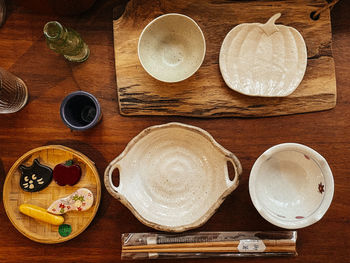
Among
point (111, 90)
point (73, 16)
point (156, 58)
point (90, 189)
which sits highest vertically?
point (73, 16)

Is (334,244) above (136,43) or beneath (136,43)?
beneath

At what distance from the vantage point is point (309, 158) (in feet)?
3.48

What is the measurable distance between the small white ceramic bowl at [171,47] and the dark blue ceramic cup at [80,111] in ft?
0.72

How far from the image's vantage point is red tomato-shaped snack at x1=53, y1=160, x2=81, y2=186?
3.65 ft

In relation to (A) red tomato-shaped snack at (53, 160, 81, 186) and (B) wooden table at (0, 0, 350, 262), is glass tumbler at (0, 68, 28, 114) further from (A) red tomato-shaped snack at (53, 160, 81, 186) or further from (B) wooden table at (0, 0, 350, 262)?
(A) red tomato-shaped snack at (53, 160, 81, 186)

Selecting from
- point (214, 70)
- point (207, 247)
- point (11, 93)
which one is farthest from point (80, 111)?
point (207, 247)

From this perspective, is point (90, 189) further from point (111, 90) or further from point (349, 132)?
point (349, 132)

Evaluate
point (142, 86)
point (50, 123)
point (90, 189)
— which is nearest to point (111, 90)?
point (142, 86)

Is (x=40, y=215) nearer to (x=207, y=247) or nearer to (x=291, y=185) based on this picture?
(x=207, y=247)

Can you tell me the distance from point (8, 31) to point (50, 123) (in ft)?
1.20

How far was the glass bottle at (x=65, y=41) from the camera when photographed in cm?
105

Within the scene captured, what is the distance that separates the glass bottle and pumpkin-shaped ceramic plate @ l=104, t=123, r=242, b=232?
37 centimetres

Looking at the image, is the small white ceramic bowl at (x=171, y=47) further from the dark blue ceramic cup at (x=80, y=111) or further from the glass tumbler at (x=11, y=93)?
the glass tumbler at (x=11, y=93)

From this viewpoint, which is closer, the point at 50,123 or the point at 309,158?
the point at 309,158
